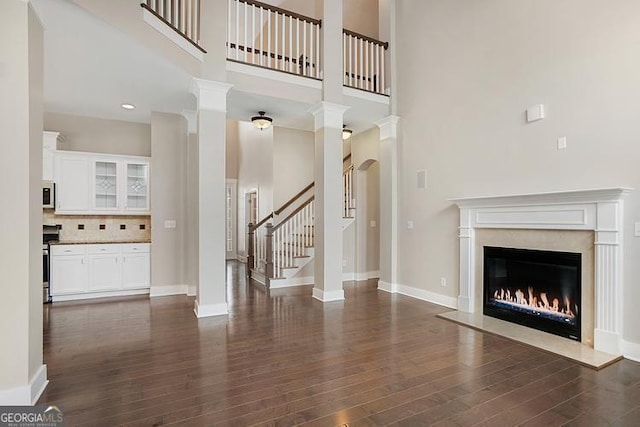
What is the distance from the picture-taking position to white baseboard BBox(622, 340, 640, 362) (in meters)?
2.92

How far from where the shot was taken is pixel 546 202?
11.5 ft

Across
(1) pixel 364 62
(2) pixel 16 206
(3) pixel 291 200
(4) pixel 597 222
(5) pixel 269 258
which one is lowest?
(5) pixel 269 258

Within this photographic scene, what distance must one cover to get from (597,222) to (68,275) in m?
6.95

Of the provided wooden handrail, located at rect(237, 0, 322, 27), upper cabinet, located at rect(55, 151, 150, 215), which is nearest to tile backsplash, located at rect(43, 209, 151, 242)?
upper cabinet, located at rect(55, 151, 150, 215)

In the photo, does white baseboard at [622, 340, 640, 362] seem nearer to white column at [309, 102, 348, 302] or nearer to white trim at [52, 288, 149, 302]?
white column at [309, 102, 348, 302]

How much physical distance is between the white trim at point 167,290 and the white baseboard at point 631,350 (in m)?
5.74

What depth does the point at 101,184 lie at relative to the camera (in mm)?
5547

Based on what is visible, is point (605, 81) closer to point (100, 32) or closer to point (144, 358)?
point (100, 32)

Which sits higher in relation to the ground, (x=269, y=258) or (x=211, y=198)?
(x=211, y=198)

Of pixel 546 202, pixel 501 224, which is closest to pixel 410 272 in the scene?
pixel 501 224

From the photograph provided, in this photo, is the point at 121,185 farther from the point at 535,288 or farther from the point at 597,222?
the point at 597,222

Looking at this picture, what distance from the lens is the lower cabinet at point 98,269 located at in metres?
5.07

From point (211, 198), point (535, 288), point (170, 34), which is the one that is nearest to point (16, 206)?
point (211, 198)

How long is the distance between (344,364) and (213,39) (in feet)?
13.8
